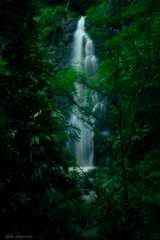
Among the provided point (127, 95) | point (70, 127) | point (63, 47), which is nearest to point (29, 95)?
point (127, 95)

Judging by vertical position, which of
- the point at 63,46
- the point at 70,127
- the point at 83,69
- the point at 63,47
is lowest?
the point at 70,127

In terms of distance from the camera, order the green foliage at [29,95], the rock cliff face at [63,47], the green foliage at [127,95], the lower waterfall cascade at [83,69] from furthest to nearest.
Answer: the rock cliff face at [63,47], the lower waterfall cascade at [83,69], the green foliage at [127,95], the green foliage at [29,95]

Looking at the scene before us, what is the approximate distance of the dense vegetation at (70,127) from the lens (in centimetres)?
126

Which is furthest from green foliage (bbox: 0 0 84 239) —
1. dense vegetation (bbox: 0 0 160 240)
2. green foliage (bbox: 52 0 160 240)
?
green foliage (bbox: 52 0 160 240)

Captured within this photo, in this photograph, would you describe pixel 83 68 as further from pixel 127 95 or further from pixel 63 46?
pixel 127 95

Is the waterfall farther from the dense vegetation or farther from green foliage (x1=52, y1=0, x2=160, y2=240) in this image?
green foliage (x1=52, y1=0, x2=160, y2=240)

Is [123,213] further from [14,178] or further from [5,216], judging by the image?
[14,178]

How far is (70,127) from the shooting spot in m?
4.90

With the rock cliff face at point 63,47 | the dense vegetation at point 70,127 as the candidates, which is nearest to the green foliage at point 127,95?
the dense vegetation at point 70,127

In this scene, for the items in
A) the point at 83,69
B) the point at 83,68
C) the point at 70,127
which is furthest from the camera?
A: the point at 83,68

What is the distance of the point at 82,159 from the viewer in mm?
10031

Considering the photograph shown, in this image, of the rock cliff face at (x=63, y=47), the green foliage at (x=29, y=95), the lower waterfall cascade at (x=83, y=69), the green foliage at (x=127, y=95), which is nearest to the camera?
the green foliage at (x=29, y=95)

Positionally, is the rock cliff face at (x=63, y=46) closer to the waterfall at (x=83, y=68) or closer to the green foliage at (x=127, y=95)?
the waterfall at (x=83, y=68)

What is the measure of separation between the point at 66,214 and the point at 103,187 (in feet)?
8.75
